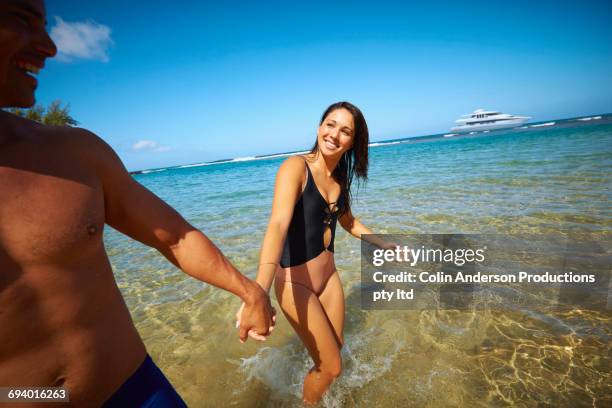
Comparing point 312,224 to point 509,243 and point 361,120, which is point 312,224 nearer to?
point 361,120

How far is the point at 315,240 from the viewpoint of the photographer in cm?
256

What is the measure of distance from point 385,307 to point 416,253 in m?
1.72

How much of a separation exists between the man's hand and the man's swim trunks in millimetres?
529

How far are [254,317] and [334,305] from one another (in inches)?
51.5

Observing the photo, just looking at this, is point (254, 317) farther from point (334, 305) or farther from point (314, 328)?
point (334, 305)

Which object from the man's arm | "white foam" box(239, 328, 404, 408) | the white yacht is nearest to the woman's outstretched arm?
the man's arm

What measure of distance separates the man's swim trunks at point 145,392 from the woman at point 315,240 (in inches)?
38.7

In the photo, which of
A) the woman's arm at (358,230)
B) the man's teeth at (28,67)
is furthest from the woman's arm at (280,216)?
the man's teeth at (28,67)

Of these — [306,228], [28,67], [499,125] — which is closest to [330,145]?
[306,228]

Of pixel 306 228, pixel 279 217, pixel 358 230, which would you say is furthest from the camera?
pixel 358 230

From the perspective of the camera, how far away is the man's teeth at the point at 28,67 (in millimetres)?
1122

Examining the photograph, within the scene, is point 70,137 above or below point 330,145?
above

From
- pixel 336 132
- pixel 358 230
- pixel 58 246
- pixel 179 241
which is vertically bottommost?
pixel 358 230

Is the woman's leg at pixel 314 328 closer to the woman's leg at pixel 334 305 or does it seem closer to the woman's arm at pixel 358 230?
the woman's leg at pixel 334 305
